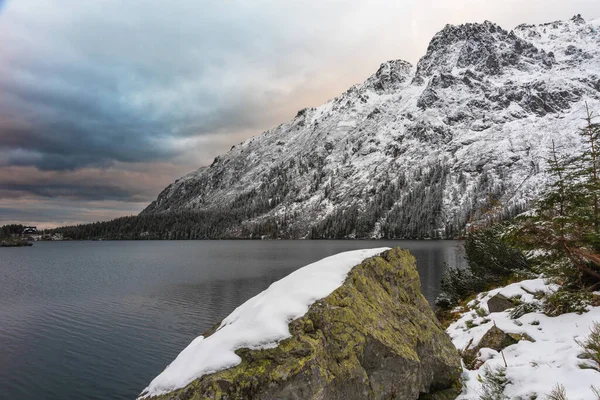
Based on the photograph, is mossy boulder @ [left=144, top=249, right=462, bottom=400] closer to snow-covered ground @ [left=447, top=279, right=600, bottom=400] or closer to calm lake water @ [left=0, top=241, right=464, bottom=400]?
snow-covered ground @ [left=447, top=279, right=600, bottom=400]

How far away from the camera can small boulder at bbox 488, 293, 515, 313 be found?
11.4 meters

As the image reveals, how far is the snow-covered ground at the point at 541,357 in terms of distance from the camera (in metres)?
5.65

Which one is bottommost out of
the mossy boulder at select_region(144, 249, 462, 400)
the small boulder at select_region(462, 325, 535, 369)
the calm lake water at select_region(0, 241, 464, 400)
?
the calm lake water at select_region(0, 241, 464, 400)

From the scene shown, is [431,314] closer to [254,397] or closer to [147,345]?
[254,397]

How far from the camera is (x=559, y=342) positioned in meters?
7.54

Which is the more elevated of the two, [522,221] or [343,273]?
[522,221]

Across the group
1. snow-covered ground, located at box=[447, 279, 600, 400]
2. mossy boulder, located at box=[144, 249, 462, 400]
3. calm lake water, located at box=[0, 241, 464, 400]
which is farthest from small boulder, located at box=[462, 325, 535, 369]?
calm lake water, located at box=[0, 241, 464, 400]

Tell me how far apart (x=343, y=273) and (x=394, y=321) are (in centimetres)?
158

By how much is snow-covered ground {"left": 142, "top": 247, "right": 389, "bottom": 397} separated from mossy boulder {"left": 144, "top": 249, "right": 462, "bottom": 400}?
12 centimetres

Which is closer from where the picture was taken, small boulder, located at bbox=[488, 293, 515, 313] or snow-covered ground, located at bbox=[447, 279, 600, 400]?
snow-covered ground, located at bbox=[447, 279, 600, 400]

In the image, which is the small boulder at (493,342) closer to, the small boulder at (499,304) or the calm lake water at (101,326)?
the small boulder at (499,304)

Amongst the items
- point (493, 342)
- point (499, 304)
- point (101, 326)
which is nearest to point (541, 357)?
point (493, 342)

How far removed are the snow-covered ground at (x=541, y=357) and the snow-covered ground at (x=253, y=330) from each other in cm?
386

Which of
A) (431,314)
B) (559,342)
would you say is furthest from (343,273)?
(559,342)
